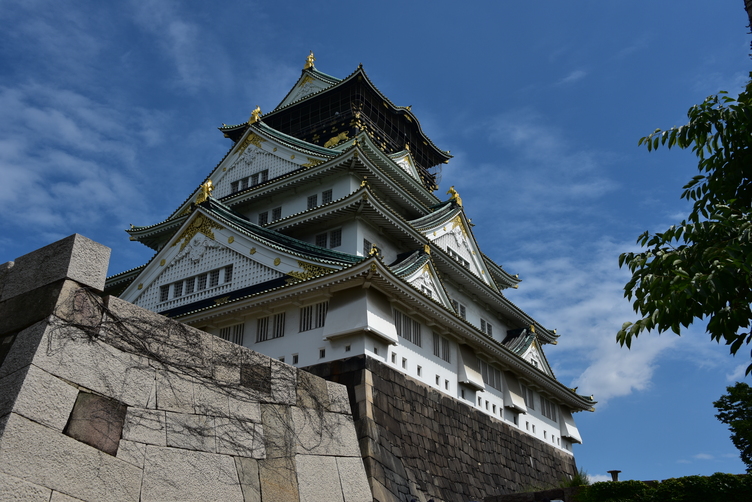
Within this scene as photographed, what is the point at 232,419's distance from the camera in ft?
27.7

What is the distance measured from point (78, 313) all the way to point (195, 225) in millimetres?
19002

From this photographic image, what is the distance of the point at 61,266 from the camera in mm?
7500

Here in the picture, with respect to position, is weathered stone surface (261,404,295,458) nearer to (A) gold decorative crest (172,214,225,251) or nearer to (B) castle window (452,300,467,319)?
(A) gold decorative crest (172,214,225,251)

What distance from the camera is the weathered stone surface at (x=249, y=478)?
26.5 feet

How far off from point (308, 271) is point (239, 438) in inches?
523

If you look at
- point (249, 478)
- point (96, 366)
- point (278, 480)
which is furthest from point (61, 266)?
point (278, 480)

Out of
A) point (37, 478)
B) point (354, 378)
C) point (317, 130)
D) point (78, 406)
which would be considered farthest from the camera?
point (317, 130)

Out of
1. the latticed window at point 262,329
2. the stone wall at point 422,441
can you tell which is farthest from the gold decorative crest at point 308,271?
the stone wall at point 422,441

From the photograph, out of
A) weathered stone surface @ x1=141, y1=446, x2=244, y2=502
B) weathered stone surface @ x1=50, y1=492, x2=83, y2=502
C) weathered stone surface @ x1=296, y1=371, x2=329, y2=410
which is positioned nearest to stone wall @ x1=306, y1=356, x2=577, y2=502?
weathered stone surface @ x1=296, y1=371, x2=329, y2=410

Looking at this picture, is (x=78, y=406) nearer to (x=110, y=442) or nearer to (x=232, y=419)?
(x=110, y=442)

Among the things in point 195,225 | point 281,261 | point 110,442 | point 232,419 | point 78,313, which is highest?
point 195,225

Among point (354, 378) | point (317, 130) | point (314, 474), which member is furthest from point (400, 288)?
point (317, 130)

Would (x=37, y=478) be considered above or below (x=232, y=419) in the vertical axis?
below

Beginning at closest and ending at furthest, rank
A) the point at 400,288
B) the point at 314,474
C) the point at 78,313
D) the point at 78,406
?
the point at 78,406 < the point at 78,313 < the point at 314,474 < the point at 400,288
